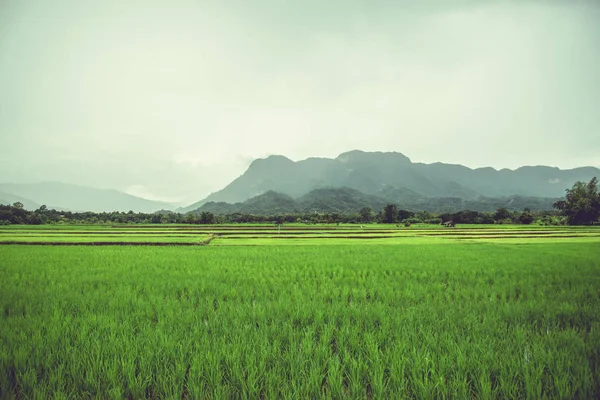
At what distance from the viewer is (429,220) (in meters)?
68.1

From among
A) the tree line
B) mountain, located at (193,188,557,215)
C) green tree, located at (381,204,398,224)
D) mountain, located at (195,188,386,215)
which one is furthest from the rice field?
mountain, located at (193,188,557,215)

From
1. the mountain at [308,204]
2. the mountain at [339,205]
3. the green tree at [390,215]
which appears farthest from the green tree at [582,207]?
the mountain at [308,204]

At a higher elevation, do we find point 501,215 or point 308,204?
point 308,204

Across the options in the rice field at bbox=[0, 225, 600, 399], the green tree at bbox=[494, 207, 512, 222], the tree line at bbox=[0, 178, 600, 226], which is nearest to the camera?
the rice field at bbox=[0, 225, 600, 399]

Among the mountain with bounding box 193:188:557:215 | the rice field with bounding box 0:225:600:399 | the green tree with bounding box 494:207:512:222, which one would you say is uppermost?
the mountain with bounding box 193:188:557:215

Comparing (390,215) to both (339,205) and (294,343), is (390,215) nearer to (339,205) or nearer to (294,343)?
(339,205)

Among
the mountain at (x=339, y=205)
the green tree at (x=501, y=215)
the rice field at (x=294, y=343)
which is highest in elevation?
the mountain at (x=339, y=205)

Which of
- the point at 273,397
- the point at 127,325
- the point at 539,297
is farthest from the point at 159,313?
the point at 539,297

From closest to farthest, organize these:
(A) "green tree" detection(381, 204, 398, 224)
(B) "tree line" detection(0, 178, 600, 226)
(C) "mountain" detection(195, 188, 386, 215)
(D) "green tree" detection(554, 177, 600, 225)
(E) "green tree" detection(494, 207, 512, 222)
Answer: (D) "green tree" detection(554, 177, 600, 225) → (B) "tree line" detection(0, 178, 600, 226) → (E) "green tree" detection(494, 207, 512, 222) → (A) "green tree" detection(381, 204, 398, 224) → (C) "mountain" detection(195, 188, 386, 215)

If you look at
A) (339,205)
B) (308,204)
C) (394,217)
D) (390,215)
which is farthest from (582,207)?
(308,204)

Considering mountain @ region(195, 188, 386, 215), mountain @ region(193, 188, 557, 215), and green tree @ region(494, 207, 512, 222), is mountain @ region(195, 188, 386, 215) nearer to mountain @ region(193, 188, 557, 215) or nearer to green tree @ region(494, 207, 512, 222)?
mountain @ region(193, 188, 557, 215)

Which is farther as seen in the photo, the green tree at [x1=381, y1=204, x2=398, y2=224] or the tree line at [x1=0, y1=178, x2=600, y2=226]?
the green tree at [x1=381, y1=204, x2=398, y2=224]

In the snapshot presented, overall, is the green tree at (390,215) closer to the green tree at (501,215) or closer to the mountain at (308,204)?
the green tree at (501,215)

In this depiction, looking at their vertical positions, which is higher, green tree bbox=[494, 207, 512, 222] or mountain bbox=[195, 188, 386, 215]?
mountain bbox=[195, 188, 386, 215]
